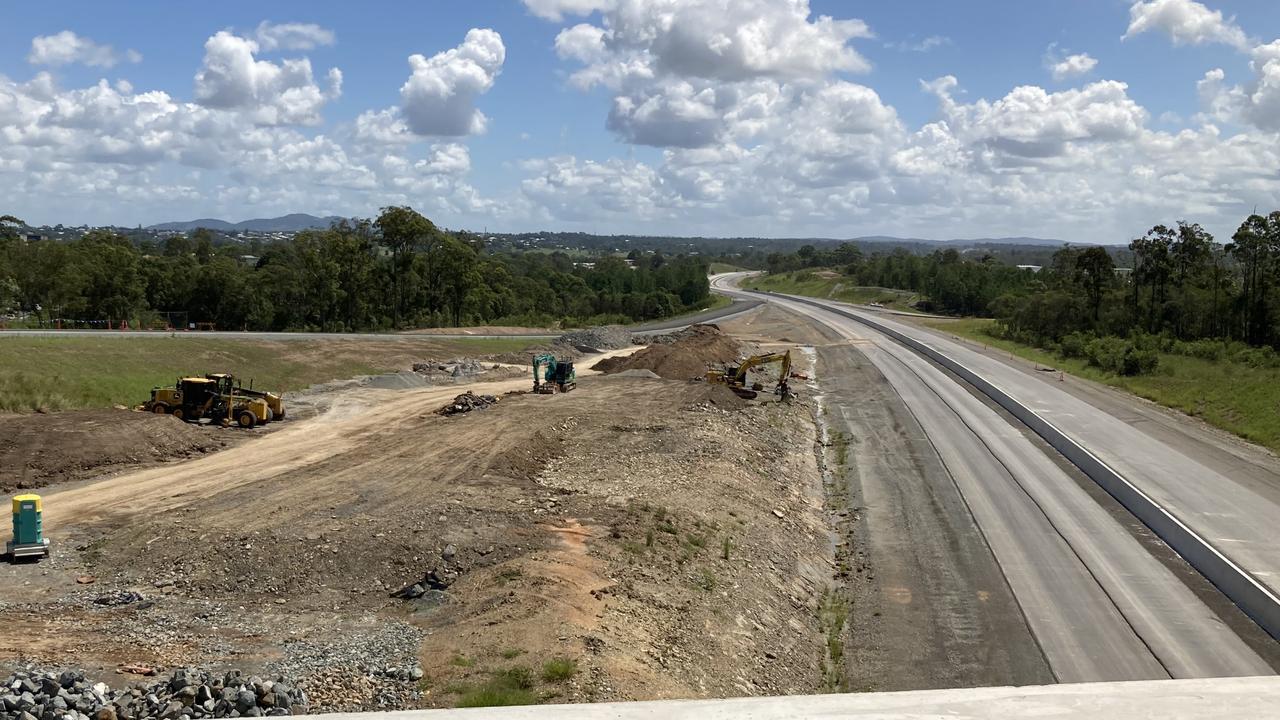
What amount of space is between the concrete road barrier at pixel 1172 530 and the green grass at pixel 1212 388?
27.4 feet

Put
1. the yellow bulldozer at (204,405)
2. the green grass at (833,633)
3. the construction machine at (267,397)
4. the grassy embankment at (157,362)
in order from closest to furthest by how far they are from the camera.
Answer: the green grass at (833,633) → the yellow bulldozer at (204,405) → the grassy embankment at (157,362) → the construction machine at (267,397)

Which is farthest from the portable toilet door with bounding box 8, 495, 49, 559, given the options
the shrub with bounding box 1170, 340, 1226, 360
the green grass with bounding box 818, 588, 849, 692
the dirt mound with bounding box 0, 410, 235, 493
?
the shrub with bounding box 1170, 340, 1226, 360

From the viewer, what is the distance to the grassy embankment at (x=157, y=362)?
37609mm

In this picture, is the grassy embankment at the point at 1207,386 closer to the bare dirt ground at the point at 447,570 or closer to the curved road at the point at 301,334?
the bare dirt ground at the point at 447,570

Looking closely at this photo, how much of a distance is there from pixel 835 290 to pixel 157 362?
12767 centimetres

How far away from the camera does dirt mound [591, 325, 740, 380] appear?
175 ft

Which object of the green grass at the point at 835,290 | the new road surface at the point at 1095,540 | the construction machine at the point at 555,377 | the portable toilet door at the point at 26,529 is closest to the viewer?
the new road surface at the point at 1095,540

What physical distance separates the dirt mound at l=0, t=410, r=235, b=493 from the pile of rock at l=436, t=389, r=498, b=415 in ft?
28.9

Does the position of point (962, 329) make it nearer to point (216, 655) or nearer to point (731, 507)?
point (731, 507)

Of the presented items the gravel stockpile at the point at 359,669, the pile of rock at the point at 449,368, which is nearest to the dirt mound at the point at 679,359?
the pile of rock at the point at 449,368

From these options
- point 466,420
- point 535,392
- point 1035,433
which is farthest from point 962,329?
point 466,420

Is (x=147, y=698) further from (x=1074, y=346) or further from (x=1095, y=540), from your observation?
(x=1074, y=346)

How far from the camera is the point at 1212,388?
1945 inches

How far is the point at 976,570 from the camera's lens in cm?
2383
